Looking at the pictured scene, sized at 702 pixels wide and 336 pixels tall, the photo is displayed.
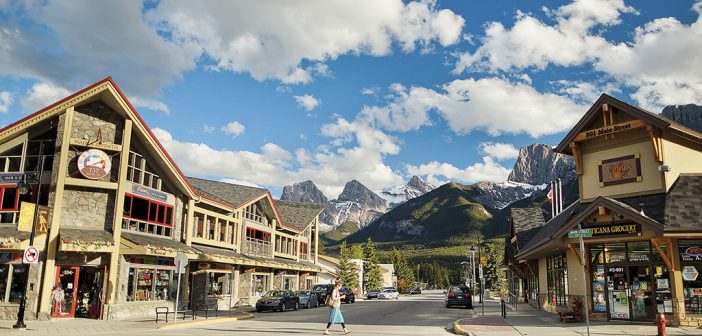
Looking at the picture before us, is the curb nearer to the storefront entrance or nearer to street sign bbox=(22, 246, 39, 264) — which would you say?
the storefront entrance

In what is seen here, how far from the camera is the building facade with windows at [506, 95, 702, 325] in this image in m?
19.7

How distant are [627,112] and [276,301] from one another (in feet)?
75.0

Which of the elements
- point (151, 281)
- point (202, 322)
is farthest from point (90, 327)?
point (151, 281)

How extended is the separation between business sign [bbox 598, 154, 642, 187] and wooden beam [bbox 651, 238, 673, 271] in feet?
10.4

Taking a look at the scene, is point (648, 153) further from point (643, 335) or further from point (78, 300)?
point (78, 300)

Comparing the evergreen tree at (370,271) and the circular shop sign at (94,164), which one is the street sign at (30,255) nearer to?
the circular shop sign at (94,164)

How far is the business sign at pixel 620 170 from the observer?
73.2 ft

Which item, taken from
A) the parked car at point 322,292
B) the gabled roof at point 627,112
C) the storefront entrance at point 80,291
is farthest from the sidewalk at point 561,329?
the parked car at point 322,292

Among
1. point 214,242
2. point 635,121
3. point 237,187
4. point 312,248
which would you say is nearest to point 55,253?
point 214,242

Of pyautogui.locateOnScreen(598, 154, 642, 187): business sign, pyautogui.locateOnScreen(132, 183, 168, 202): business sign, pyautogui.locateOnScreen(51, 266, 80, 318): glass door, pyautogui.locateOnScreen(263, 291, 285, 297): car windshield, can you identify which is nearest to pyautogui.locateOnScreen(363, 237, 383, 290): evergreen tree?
pyautogui.locateOnScreen(263, 291, 285, 297): car windshield

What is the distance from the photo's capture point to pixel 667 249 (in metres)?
19.9

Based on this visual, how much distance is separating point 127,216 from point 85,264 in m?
3.20

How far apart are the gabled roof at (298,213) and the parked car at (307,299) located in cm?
1236

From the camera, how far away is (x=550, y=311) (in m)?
30.3
